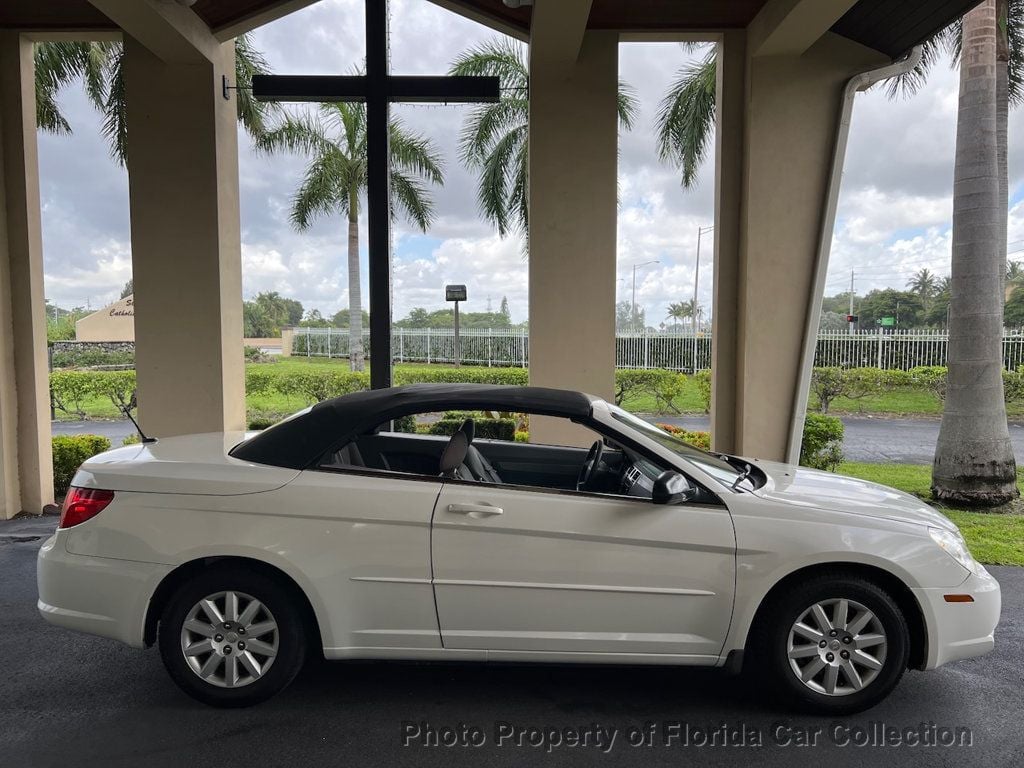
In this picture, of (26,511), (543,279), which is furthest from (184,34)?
(26,511)

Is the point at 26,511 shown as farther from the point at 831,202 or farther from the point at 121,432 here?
the point at 831,202

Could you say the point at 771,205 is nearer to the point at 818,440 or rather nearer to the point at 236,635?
the point at 818,440

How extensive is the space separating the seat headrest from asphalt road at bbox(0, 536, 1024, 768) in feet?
3.68

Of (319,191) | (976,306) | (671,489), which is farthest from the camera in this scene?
(319,191)

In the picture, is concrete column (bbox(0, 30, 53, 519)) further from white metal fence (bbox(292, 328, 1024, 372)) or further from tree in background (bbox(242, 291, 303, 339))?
tree in background (bbox(242, 291, 303, 339))

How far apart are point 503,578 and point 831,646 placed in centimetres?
153

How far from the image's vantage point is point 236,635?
3164 mm

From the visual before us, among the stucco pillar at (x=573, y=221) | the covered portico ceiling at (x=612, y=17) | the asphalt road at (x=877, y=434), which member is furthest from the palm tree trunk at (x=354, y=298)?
the stucco pillar at (x=573, y=221)

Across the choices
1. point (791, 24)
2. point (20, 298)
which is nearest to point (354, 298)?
point (20, 298)

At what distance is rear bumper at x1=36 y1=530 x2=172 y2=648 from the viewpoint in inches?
123

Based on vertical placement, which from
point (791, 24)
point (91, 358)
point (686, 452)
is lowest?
point (686, 452)

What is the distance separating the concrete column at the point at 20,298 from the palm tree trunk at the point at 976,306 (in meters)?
9.52

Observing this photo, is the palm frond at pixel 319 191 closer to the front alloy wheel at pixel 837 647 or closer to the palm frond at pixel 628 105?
the palm frond at pixel 628 105

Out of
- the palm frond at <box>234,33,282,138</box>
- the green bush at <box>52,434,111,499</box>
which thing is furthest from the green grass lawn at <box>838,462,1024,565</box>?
the palm frond at <box>234,33,282,138</box>
